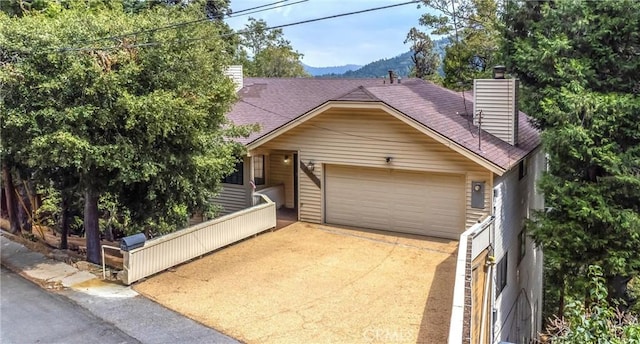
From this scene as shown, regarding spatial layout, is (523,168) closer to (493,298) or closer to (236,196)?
(493,298)

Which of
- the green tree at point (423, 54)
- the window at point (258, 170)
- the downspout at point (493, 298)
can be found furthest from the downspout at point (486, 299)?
the green tree at point (423, 54)

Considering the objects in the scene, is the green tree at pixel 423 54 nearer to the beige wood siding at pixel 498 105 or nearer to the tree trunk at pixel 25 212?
the beige wood siding at pixel 498 105

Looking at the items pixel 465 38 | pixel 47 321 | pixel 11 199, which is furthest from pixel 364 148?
pixel 465 38

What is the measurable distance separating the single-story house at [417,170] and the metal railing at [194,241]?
1720 millimetres

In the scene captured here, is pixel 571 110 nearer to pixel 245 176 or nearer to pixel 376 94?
pixel 376 94

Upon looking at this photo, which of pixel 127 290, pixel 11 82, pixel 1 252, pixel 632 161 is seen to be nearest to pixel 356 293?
pixel 127 290

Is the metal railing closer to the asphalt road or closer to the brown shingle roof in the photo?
the asphalt road

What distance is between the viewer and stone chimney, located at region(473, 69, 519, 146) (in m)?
13.1

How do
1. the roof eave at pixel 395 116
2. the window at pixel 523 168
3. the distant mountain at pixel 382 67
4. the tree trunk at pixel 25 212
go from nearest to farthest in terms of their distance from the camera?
the roof eave at pixel 395 116 → the window at pixel 523 168 → the tree trunk at pixel 25 212 → the distant mountain at pixel 382 67

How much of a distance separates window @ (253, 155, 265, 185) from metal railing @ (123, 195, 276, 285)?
184 centimetres

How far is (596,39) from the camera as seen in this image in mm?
11672

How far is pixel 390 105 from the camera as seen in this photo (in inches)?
503

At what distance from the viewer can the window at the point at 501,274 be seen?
1244 cm

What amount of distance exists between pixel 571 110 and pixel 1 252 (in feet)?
44.7
